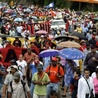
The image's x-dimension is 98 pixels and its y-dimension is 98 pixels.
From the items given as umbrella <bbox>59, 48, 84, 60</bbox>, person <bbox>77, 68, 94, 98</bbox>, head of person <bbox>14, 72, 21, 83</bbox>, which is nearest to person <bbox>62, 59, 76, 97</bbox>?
umbrella <bbox>59, 48, 84, 60</bbox>

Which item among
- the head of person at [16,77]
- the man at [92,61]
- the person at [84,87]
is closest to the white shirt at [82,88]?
the person at [84,87]

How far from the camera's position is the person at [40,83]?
38.9ft

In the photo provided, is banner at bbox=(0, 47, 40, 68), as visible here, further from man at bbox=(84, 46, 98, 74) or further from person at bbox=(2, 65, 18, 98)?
person at bbox=(2, 65, 18, 98)

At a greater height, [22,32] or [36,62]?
[36,62]

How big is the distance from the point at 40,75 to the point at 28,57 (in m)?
3.02

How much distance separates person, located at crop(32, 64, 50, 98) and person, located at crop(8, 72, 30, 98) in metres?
0.60

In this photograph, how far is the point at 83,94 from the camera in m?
11.1

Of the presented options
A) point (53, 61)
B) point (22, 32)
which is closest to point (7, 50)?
point (53, 61)

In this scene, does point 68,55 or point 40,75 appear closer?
point 40,75

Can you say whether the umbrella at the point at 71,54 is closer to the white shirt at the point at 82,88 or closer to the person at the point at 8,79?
the person at the point at 8,79

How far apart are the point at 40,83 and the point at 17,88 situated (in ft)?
2.71

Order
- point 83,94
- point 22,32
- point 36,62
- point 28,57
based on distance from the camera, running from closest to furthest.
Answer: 1. point 83,94
2. point 36,62
3. point 28,57
4. point 22,32

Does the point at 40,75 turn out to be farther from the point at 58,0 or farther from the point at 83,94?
the point at 58,0

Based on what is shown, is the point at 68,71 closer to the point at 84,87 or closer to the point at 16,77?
the point at 84,87
